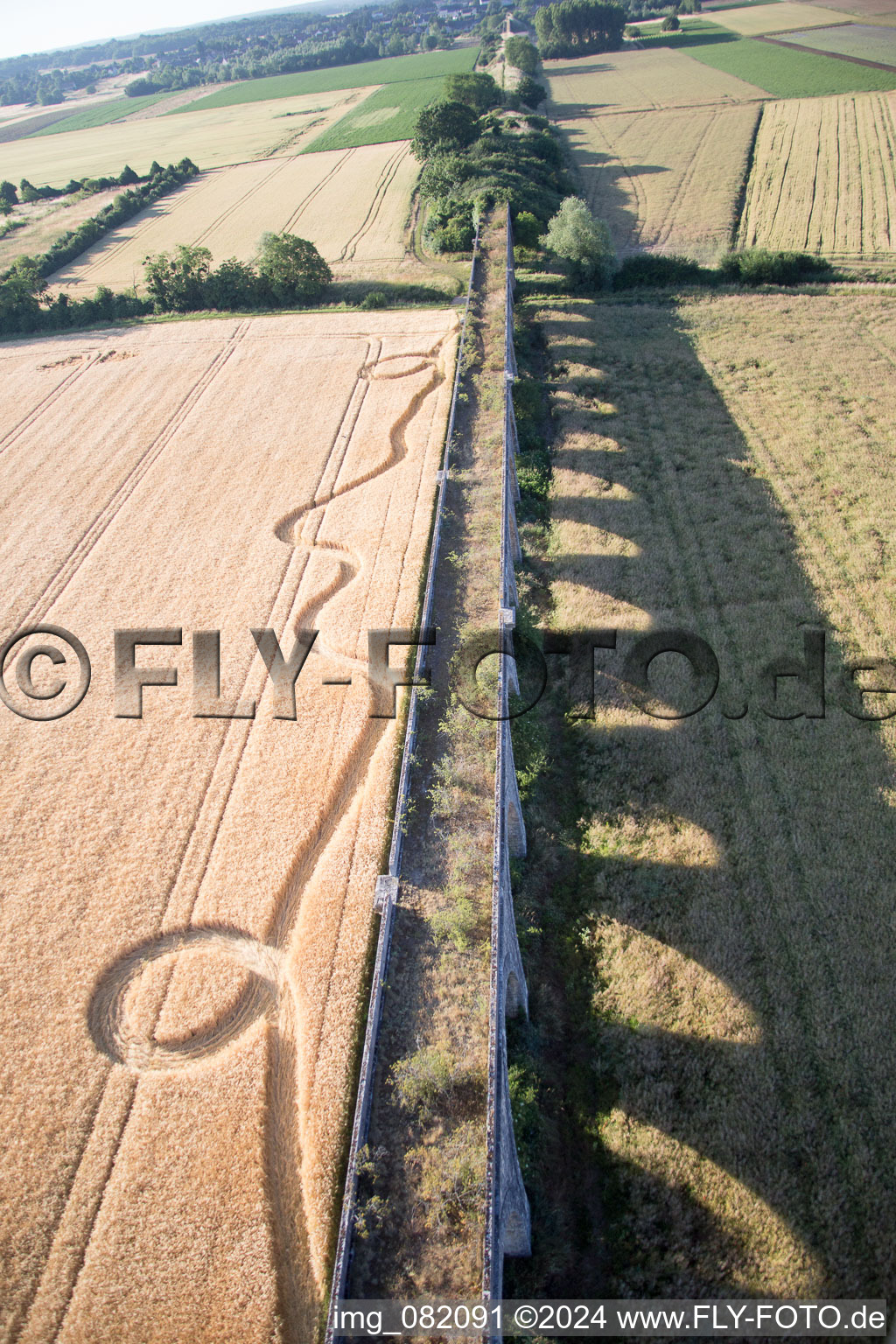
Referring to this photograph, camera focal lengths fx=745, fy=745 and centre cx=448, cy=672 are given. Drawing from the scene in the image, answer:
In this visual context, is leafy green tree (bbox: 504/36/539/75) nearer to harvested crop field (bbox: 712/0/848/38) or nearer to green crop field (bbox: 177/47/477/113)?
green crop field (bbox: 177/47/477/113)

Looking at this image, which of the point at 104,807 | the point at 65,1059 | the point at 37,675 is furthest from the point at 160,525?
the point at 65,1059

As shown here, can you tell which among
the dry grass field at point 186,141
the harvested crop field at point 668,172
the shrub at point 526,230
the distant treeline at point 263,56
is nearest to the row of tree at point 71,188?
the dry grass field at point 186,141

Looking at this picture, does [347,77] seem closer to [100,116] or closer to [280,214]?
[100,116]

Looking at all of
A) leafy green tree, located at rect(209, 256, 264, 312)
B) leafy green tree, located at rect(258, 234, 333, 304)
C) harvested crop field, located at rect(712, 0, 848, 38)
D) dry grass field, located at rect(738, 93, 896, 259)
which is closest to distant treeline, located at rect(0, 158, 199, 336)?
leafy green tree, located at rect(209, 256, 264, 312)

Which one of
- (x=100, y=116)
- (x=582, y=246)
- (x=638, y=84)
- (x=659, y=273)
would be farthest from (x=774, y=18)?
(x=100, y=116)

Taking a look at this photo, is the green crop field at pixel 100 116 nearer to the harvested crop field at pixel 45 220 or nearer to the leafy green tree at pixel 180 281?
the harvested crop field at pixel 45 220

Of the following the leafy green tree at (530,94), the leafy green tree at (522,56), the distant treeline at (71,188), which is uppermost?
the leafy green tree at (522,56)
